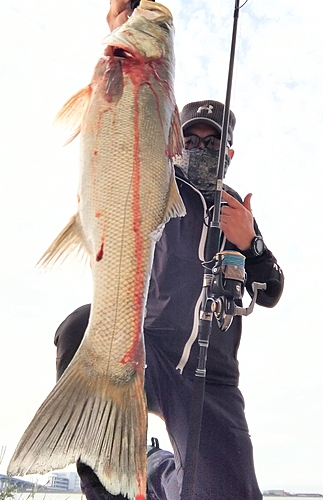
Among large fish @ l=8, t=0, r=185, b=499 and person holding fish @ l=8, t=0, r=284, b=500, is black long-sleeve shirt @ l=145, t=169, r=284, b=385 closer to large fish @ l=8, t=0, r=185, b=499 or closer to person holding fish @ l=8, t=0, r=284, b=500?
person holding fish @ l=8, t=0, r=284, b=500

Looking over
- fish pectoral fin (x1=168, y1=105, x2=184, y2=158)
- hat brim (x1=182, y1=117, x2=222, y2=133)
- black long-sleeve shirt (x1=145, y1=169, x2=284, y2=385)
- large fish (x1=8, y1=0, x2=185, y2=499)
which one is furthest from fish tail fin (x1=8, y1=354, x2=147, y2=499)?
hat brim (x1=182, y1=117, x2=222, y2=133)

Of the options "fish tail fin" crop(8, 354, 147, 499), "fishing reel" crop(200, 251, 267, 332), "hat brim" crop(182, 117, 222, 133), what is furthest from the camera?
"hat brim" crop(182, 117, 222, 133)

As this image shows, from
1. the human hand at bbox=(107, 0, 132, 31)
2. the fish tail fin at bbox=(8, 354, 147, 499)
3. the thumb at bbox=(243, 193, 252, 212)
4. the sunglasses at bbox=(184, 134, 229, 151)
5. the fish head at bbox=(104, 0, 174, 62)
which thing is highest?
the human hand at bbox=(107, 0, 132, 31)

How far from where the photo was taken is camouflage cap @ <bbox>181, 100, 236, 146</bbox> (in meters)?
3.77

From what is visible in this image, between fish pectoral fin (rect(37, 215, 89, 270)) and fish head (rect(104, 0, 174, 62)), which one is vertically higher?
fish head (rect(104, 0, 174, 62))

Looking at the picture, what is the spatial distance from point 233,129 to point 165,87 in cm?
193

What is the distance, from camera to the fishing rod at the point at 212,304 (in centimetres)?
283

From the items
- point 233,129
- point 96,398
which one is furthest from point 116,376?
point 233,129

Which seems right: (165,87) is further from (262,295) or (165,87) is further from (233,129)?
(233,129)

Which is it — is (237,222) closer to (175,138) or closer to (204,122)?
(204,122)

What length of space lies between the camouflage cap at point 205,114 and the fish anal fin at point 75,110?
1.69 m

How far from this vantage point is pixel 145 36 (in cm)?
229

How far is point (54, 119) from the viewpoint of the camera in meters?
2.19

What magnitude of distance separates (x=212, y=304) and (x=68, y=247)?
1.17 metres
